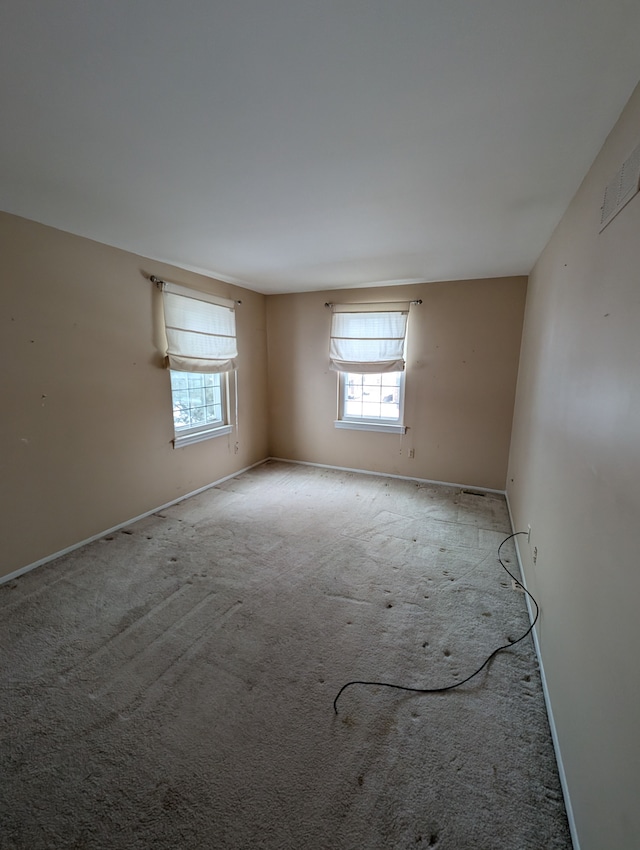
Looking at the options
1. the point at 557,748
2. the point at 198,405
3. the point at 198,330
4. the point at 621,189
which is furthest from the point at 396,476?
the point at 621,189

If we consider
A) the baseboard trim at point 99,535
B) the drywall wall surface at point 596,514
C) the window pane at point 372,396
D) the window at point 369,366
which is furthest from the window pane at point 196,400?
the drywall wall surface at point 596,514

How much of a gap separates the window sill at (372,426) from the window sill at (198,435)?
4.78ft

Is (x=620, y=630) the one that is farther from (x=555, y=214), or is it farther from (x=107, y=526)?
(x=107, y=526)

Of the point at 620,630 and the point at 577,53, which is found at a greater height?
the point at 577,53

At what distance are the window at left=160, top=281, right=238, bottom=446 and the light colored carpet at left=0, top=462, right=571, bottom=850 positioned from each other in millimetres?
1505

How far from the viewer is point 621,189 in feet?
3.79

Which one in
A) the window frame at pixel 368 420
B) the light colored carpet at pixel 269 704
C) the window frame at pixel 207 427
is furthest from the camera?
the window frame at pixel 368 420

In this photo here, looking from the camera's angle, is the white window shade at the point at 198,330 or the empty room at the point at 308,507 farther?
the white window shade at the point at 198,330

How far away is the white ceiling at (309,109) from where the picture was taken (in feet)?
3.06

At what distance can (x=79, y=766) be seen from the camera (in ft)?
4.28

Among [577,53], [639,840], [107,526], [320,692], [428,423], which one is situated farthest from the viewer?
[428,423]

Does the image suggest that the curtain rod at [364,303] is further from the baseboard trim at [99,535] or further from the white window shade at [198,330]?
the baseboard trim at [99,535]

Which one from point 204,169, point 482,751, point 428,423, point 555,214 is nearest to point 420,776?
point 482,751

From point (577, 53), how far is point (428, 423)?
11.2 feet
